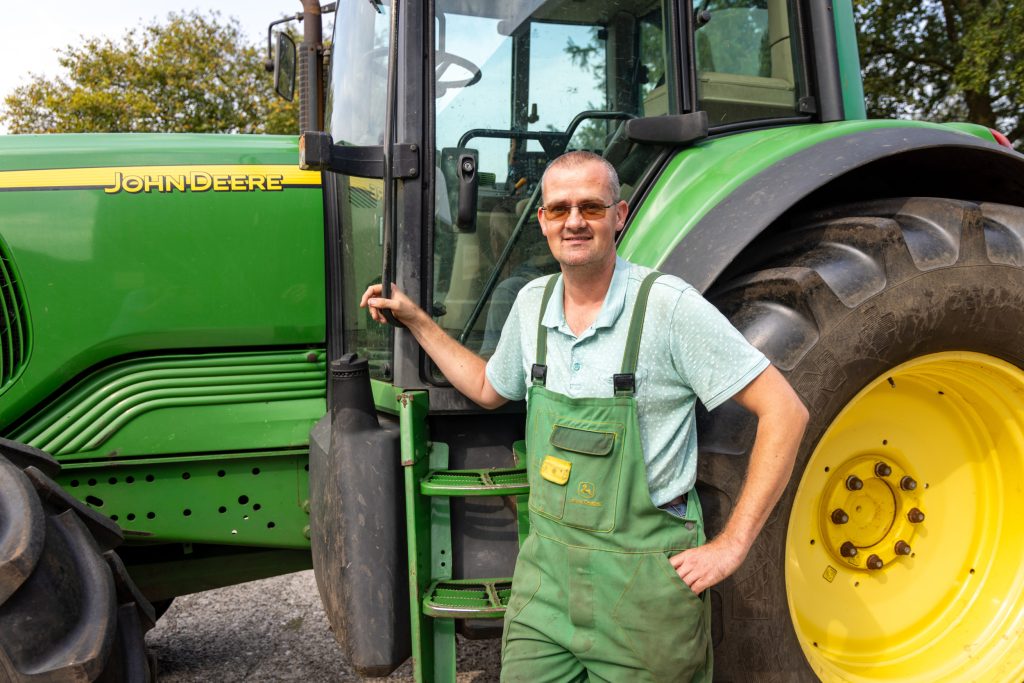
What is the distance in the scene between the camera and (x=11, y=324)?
2312 mm

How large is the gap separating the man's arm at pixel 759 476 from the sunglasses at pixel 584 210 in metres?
0.44

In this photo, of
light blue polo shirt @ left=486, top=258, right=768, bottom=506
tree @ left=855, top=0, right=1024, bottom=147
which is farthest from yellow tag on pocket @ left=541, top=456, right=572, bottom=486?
tree @ left=855, top=0, right=1024, bottom=147

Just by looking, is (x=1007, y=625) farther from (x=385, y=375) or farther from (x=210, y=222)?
(x=210, y=222)

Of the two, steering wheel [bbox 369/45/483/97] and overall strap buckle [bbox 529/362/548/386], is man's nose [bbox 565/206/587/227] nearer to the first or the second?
overall strap buckle [bbox 529/362/548/386]

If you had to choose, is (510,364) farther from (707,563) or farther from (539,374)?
(707,563)

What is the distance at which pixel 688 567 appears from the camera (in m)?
1.62

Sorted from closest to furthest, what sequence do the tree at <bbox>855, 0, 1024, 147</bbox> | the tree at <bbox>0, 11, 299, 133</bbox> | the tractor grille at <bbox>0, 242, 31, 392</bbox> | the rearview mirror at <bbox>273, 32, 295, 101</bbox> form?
the tractor grille at <bbox>0, 242, 31, 392</bbox>, the rearview mirror at <bbox>273, 32, 295, 101</bbox>, the tree at <bbox>855, 0, 1024, 147</bbox>, the tree at <bbox>0, 11, 299, 133</bbox>

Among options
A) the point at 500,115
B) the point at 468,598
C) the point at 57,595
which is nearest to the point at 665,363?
the point at 468,598

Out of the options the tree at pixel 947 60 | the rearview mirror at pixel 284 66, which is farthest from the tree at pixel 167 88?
the rearview mirror at pixel 284 66

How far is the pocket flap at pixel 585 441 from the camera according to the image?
164 centimetres

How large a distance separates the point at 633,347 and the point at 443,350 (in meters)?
0.53

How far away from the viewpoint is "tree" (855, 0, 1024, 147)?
416 inches

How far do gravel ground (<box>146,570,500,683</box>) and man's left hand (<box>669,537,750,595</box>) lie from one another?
A: 137cm

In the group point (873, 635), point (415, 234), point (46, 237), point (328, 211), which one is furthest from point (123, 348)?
point (873, 635)
